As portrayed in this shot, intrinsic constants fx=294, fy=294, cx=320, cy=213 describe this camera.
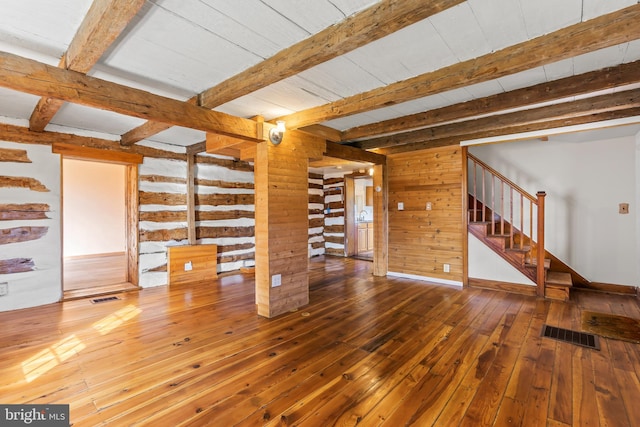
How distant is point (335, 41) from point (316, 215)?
261 inches

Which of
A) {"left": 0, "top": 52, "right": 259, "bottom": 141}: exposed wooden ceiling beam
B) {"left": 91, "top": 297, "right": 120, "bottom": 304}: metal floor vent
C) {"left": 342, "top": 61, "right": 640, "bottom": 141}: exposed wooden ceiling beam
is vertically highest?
{"left": 342, "top": 61, "right": 640, "bottom": 141}: exposed wooden ceiling beam

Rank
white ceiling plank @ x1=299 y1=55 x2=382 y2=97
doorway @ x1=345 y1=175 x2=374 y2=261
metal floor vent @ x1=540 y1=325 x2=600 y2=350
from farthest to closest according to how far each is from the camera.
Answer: doorway @ x1=345 y1=175 x2=374 y2=261
metal floor vent @ x1=540 y1=325 x2=600 y2=350
white ceiling plank @ x1=299 y1=55 x2=382 y2=97

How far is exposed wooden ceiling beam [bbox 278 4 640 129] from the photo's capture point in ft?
5.85

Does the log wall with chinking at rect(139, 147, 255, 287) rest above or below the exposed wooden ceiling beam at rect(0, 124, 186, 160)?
below

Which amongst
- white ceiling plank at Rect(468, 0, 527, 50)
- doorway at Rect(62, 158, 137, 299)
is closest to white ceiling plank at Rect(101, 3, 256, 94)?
white ceiling plank at Rect(468, 0, 527, 50)

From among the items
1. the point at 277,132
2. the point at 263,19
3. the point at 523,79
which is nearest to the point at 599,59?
the point at 523,79

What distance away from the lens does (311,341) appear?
292 centimetres

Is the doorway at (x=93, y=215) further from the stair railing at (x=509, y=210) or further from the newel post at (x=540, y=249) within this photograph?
the newel post at (x=540, y=249)

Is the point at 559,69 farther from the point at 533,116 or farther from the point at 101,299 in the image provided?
the point at 101,299

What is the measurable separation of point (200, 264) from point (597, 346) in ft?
18.2

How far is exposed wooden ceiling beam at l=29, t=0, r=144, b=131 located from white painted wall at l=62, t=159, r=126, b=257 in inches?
275

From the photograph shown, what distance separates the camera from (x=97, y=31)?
1.71 meters

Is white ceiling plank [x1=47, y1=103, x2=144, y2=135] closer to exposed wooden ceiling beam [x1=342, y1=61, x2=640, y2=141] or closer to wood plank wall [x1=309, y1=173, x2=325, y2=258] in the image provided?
exposed wooden ceiling beam [x1=342, y1=61, x2=640, y2=141]

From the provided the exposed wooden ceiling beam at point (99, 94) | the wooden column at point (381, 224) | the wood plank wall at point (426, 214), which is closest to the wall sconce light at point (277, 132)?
the exposed wooden ceiling beam at point (99, 94)
